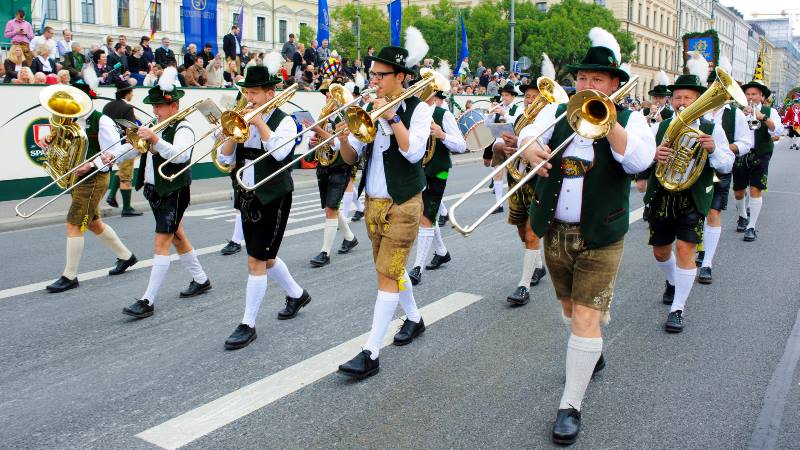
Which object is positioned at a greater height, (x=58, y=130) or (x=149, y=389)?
(x=58, y=130)

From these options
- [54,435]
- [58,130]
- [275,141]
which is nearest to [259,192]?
[275,141]

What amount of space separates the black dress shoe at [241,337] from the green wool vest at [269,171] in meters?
0.92

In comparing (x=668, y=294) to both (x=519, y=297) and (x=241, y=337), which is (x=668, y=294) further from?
(x=241, y=337)

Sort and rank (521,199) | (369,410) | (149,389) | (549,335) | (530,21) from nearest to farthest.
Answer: (369,410) < (149,389) < (549,335) < (521,199) < (530,21)

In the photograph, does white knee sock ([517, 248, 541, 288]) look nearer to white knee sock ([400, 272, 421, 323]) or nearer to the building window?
white knee sock ([400, 272, 421, 323])

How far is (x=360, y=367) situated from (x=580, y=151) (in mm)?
1890

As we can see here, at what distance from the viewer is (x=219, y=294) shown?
22.2 feet

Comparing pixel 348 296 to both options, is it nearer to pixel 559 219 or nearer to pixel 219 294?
pixel 219 294

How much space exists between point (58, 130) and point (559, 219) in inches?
199

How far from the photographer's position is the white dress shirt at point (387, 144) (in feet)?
15.3

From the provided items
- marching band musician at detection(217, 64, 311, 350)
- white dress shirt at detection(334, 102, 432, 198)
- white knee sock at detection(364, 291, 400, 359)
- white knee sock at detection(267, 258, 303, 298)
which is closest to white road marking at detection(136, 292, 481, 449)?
white knee sock at detection(364, 291, 400, 359)

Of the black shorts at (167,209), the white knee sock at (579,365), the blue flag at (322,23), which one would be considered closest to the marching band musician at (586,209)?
the white knee sock at (579,365)

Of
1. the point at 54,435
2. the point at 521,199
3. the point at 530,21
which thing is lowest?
the point at 54,435

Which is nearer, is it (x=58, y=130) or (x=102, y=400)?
(x=102, y=400)
